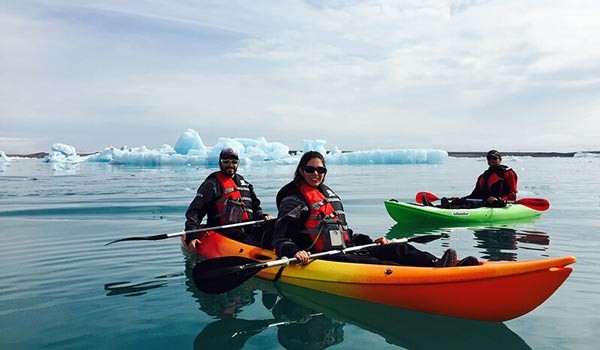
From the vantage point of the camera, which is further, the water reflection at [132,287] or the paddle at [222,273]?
the water reflection at [132,287]

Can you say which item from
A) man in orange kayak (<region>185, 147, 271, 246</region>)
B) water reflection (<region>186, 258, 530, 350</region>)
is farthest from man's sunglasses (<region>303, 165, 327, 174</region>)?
man in orange kayak (<region>185, 147, 271, 246</region>)

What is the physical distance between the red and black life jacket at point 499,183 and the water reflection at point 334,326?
6.35 meters

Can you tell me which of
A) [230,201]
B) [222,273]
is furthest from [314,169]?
[230,201]

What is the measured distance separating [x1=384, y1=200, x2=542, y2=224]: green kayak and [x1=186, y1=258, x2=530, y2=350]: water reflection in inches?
208

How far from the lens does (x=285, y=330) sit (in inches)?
156

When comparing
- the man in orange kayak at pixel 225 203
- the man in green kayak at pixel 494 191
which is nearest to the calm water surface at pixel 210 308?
the man in orange kayak at pixel 225 203

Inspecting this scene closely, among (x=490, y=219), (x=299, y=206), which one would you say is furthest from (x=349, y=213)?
(x=299, y=206)

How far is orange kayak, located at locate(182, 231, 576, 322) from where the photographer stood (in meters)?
3.49

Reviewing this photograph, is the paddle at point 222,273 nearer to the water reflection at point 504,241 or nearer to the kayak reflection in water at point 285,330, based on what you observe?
the kayak reflection in water at point 285,330

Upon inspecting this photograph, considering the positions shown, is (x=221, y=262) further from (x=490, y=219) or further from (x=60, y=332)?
(x=490, y=219)

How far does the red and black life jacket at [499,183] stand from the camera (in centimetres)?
965

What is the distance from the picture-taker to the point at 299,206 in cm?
463

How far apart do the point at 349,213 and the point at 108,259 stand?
631cm

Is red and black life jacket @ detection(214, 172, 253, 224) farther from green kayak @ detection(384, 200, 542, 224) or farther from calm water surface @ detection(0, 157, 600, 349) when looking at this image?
green kayak @ detection(384, 200, 542, 224)
